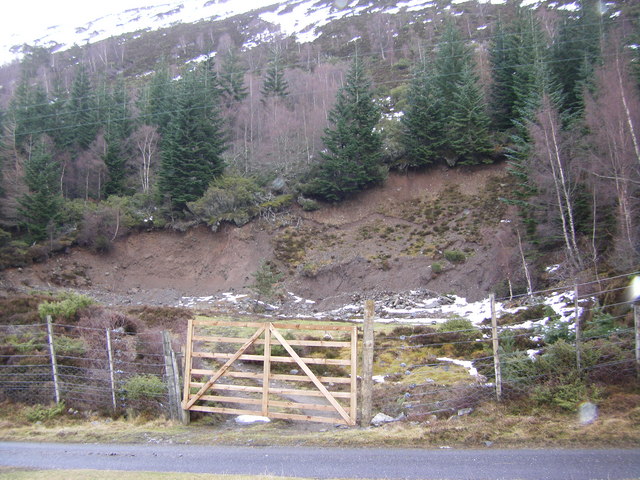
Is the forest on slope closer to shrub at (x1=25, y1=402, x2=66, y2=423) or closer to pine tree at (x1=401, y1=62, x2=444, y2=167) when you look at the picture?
pine tree at (x1=401, y1=62, x2=444, y2=167)

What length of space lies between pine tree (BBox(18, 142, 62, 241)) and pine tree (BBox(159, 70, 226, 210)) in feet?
32.5

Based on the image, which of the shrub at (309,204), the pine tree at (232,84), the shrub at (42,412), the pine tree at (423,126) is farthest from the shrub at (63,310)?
the pine tree at (232,84)

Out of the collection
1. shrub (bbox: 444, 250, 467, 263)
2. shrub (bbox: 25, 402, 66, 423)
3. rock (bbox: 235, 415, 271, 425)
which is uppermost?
shrub (bbox: 444, 250, 467, 263)

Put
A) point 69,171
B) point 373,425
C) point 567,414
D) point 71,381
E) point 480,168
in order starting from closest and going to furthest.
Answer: point 567,414 → point 373,425 → point 71,381 → point 480,168 → point 69,171

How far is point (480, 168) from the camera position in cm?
4325

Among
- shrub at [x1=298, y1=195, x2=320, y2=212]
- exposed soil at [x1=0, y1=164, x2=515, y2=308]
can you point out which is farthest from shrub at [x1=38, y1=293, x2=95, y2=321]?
shrub at [x1=298, y1=195, x2=320, y2=212]

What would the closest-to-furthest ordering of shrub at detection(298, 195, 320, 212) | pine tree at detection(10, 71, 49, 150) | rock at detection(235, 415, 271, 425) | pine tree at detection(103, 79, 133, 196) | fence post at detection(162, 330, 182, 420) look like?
fence post at detection(162, 330, 182, 420) < rock at detection(235, 415, 271, 425) < shrub at detection(298, 195, 320, 212) < pine tree at detection(103, 79, 133, 196) < pine tree at detection(10, 71, 49, 150)

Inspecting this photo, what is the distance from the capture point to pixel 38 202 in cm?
4225

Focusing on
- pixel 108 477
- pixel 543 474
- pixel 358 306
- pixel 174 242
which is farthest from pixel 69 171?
pixel 543 474

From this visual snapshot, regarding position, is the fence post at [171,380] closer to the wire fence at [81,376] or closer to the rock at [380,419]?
the wire fence at [81,376]

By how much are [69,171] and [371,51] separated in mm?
57159

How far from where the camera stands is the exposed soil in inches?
1432

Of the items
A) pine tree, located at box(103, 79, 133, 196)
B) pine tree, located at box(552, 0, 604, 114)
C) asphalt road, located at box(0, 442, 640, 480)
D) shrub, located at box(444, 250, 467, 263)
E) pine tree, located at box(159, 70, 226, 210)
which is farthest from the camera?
pine tree, located at box(103, 79, 133, 196)

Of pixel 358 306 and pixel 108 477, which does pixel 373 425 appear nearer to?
pixel 108 477
